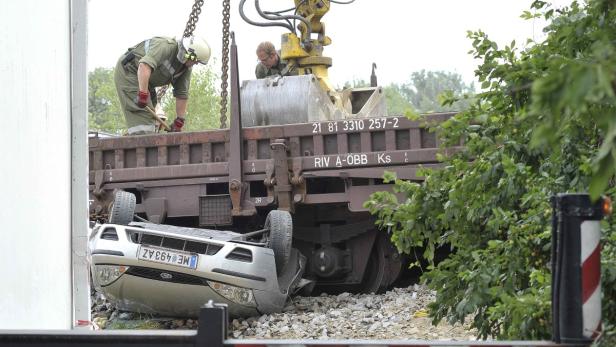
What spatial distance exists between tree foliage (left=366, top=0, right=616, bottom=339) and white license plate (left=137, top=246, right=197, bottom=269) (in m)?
4.21

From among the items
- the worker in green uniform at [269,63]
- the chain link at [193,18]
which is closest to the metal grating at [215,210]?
the chain link at [193,18]

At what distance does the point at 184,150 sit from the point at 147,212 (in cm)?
82

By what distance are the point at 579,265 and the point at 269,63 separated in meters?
11.9

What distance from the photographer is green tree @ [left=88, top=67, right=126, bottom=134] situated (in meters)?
44.3

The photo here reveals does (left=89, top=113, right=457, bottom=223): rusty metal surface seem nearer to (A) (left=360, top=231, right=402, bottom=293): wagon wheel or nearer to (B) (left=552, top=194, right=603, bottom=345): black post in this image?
(A) (left=360, top=231, right=402, bottom=293): wagon wheel

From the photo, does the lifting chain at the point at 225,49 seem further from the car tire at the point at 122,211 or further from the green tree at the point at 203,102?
the green tree at the point at 203,102

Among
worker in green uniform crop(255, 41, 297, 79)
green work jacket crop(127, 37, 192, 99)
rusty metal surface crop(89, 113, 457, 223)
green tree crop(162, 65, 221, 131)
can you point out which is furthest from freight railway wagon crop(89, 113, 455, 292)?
green tree crop(162, 65, 221, 131)

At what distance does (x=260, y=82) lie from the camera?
14047mm

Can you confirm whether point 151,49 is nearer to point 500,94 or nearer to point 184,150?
point 184,150

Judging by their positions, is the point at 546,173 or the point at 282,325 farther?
the point at 282,325

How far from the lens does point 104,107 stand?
196 ft

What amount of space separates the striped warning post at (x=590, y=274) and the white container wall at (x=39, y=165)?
2.29 meters

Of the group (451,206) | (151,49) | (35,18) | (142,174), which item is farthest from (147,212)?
(35,18)

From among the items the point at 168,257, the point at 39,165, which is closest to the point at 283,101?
the point at 168,257
